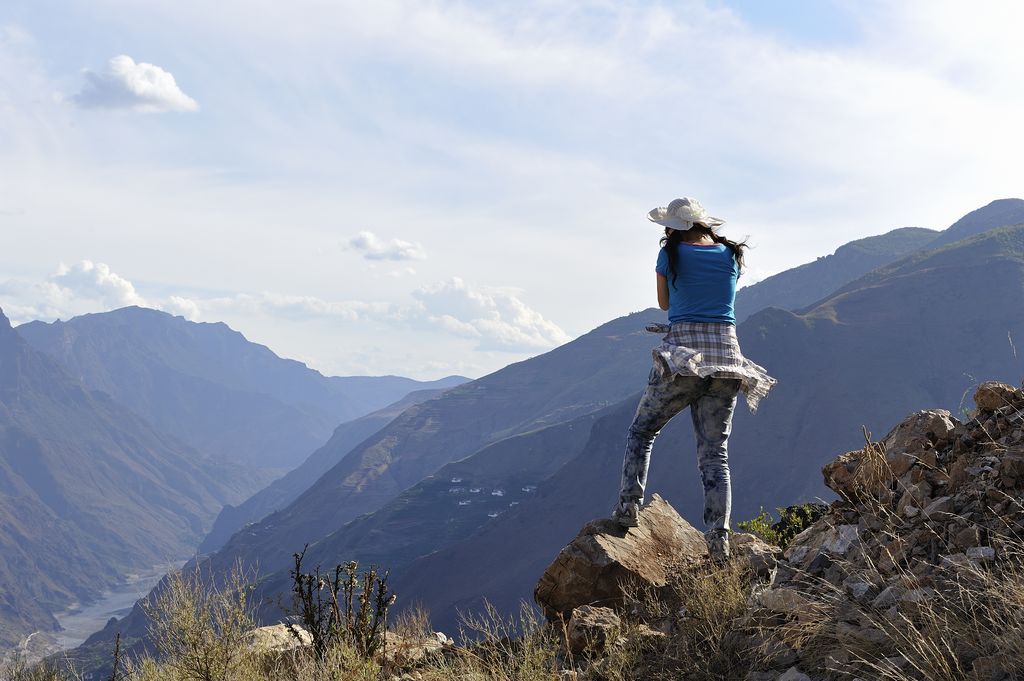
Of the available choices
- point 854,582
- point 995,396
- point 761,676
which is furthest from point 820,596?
point 995,396

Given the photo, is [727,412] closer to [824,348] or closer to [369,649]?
[369,649]

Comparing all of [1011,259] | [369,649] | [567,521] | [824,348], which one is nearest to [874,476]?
[369,649]

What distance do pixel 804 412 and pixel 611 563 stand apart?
183029 millimetres

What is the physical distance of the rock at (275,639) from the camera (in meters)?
7.05

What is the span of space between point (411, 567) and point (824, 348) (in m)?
102

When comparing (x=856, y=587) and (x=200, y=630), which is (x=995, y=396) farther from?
(x=200, y=630)

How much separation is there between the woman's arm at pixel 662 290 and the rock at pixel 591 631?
2.23m

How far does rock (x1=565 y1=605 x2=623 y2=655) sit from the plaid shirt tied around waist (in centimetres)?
171

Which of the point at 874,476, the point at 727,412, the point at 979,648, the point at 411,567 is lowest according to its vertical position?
the point at 411,567

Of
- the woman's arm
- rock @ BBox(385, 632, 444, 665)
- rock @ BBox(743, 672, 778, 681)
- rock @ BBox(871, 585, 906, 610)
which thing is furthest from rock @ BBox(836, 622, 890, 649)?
rock @ BBox(385, 632, 444, 665)

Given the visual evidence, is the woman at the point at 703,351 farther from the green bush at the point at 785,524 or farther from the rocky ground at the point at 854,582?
the green bush at the point at 785,524

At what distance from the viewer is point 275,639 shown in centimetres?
804

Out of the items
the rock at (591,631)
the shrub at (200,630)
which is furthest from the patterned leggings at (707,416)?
the shrub at (200,630)

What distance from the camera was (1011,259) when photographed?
194 m
